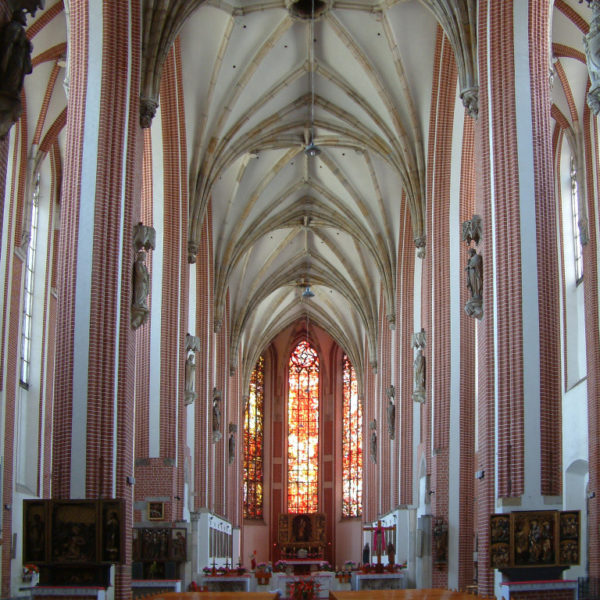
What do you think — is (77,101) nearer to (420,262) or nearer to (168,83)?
(168,83)

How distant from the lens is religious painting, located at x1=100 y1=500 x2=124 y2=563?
14.4 meters

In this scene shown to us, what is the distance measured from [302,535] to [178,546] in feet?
86.5

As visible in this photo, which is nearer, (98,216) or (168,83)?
(98,216)

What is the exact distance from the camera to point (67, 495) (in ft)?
49.6

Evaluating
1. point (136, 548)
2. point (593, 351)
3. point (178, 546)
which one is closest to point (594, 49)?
point (593, 351)

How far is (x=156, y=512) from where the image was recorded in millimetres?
22719

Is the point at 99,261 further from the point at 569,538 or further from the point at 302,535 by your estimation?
the point at 302,535

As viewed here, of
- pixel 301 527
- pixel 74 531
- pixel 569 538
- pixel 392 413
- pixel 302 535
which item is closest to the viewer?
pixel 569 538

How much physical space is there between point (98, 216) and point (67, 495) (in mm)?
4749

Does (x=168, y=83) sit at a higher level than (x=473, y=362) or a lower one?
higher

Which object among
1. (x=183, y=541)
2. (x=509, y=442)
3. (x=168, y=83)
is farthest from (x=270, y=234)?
(x=509, y=442)

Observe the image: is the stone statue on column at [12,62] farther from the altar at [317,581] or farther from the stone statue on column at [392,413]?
the stone statue on column at [392,413]

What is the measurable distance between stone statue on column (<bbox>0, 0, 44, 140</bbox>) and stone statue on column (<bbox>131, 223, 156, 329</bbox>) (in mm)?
8171

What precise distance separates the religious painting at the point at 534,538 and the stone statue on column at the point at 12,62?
937 centimetres
